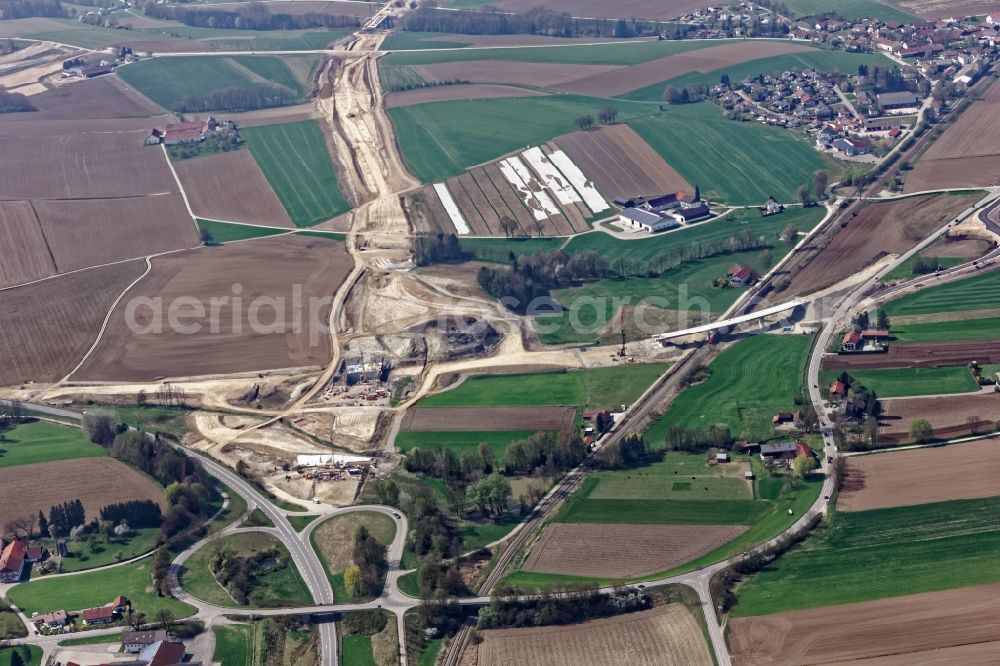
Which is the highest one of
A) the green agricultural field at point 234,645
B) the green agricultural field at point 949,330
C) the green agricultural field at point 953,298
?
the green agricultural field at point 953,298

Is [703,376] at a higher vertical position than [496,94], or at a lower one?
lower

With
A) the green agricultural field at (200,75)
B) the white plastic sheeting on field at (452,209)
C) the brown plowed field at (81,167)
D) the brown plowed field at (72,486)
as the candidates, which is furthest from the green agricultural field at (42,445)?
the green agricultural field at (200,75)

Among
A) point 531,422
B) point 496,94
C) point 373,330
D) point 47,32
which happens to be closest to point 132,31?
point 47,32

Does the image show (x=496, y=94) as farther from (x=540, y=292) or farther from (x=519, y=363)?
(x=519, y=363)

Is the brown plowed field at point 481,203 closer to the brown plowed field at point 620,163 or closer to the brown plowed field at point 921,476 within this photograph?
the brown plowed field at point 620,163

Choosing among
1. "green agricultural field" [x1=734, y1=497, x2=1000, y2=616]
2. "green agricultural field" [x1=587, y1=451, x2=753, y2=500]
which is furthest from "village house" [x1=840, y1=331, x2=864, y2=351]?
"green agricultural field" [x1=734, y1=497, x2=1000, y2=616]


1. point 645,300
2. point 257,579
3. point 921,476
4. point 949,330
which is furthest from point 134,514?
point 949,330

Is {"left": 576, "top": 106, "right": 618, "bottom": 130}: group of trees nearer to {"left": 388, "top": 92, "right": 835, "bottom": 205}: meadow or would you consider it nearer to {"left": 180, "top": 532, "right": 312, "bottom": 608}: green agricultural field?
{"left": 388, "top": 92, "right": 835, "bottom": 205}: meadow
